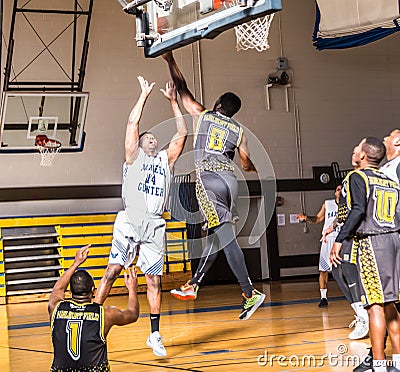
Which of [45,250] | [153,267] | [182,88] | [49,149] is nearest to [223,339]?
[153,267]

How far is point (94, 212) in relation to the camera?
18688 millimetres

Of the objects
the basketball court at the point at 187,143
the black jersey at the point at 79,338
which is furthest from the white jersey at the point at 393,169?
the black jersey at the point at 79,338

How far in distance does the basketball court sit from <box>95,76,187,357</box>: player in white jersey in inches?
50.4

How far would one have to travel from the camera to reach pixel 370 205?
6.19 metres

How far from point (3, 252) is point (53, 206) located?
154cm

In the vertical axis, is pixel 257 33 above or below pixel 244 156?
above

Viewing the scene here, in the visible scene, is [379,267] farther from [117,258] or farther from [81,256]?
[117,258]

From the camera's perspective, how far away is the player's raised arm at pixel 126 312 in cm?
583

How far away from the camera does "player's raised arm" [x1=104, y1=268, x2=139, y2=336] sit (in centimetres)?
583

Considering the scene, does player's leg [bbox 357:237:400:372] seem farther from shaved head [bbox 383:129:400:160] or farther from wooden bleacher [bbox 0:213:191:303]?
wooden bleacher [bbox 0:213:191:303]

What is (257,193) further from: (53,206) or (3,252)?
(3,252)

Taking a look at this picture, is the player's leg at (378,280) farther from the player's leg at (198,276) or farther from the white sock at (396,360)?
the player's leg at (198,276)

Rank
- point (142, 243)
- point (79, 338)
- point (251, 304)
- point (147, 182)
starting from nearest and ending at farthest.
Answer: point (79, 338), point (251, 304), point (147, 182), point (142, 243)

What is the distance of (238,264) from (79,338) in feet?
8.64
